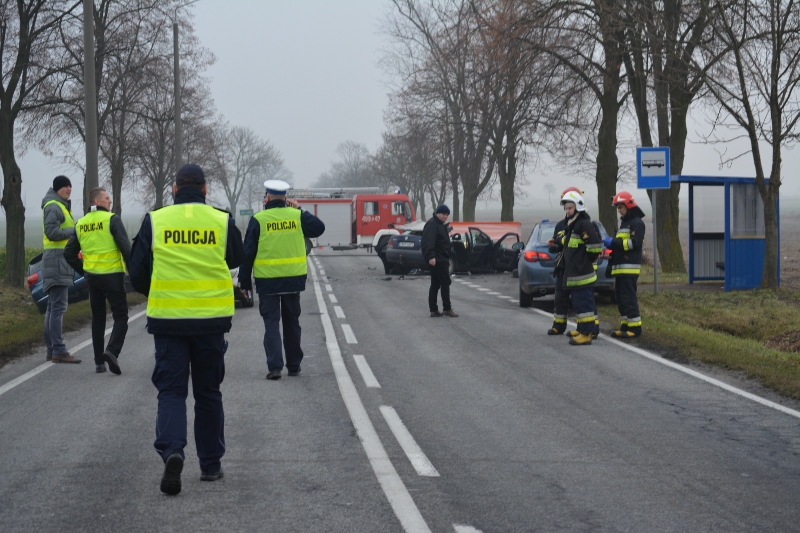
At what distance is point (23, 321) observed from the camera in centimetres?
1535

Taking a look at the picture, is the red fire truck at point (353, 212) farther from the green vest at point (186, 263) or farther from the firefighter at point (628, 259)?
the green vest at point (186, 263)

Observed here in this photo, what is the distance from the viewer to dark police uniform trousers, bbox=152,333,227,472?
18.2ft

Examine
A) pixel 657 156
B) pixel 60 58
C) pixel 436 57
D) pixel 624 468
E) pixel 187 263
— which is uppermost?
pixel 436 57

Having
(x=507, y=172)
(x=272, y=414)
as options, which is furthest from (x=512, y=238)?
(x=272, y=414)

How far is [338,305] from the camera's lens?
1834cm

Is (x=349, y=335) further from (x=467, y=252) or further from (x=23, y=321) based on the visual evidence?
(x=467, y=252)

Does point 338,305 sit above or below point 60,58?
below

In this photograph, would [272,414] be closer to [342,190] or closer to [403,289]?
[403,289]

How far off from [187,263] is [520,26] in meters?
18.7

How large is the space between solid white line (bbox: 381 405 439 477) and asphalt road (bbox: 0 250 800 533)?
0.8 inches

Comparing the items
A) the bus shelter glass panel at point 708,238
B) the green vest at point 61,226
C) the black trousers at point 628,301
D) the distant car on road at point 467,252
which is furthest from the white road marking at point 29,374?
the distant car on road at point 467,252

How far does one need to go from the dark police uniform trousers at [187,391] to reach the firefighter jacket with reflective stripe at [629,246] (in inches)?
312

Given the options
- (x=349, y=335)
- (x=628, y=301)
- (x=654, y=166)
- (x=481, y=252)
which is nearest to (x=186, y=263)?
(x=349, y=335)

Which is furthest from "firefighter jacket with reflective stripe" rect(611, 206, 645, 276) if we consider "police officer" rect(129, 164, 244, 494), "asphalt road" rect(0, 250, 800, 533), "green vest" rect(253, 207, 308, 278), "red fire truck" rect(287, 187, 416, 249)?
"red fire truck" rect(287, 187, 416, 249)
